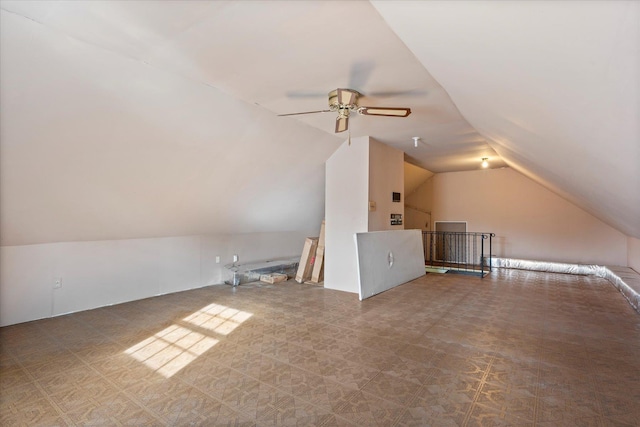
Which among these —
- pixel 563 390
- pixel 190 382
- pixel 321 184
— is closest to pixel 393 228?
pixel 321 184

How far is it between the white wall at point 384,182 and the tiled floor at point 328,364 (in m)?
1.75

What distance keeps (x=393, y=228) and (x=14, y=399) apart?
5767 millimetres

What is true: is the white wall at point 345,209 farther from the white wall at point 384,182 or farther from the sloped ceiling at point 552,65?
the sloped ceiling at point 552,65

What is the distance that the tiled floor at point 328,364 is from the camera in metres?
2.05

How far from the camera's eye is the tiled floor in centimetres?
205

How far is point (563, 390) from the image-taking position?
2.30 metres

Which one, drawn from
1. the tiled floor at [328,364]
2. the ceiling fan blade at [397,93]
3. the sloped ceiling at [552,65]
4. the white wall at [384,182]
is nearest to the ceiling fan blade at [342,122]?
the ceiling fan blade at [397,93]

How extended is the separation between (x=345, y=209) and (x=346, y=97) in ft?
8.77

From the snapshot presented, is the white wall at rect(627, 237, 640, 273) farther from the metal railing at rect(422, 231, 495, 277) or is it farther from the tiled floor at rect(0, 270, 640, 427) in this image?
the metal railing at rect(422, 231, 495, 277)

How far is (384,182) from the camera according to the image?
591 centimetres

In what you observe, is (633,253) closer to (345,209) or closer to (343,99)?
(345,209)

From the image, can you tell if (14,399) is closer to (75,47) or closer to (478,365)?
(75,47)

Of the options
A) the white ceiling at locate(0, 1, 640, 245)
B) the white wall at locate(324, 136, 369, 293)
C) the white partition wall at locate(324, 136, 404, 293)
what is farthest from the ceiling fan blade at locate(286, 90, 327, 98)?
the white partition wall at locate(324, 136, 404, 293)

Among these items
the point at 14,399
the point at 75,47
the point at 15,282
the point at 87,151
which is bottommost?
the point at 14,399
